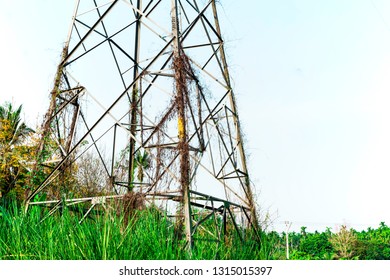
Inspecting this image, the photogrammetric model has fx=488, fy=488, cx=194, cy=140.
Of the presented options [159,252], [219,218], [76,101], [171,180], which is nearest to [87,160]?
[76,101]

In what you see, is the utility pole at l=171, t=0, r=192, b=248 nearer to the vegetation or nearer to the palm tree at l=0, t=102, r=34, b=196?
the vegetation

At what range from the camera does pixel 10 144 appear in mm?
22641

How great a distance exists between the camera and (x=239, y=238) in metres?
7.63

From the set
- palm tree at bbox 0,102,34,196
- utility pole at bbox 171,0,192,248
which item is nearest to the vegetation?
utility pole at bbox 171,0,192,248

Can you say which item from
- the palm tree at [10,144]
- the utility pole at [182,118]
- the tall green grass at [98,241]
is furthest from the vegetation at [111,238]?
the palm tree at [10,144]

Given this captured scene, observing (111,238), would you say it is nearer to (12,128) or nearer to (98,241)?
(98,241)

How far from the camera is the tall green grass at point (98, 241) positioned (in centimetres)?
518

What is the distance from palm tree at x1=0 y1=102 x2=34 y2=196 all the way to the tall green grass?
14.8 m

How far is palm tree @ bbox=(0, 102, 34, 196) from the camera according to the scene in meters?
21.2

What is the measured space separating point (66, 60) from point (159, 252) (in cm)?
465

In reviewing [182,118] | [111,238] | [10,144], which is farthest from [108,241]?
[10,144]
